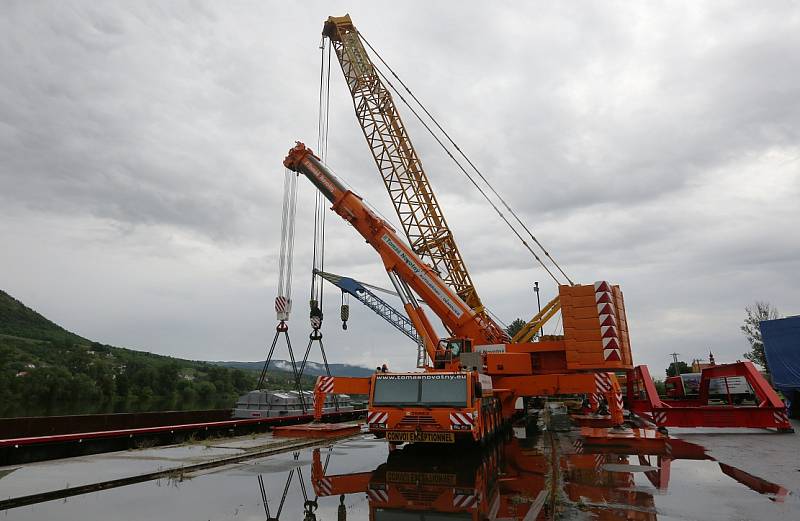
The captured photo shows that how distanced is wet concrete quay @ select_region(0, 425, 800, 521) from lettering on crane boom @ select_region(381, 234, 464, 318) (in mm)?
7215

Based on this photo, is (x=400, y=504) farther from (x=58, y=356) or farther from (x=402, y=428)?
(x=58, y=356)

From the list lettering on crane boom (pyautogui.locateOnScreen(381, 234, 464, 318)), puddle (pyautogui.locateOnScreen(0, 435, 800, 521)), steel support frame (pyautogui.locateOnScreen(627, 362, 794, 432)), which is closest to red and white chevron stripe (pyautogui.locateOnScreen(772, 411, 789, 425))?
steel support frame (pyautogui.locateOnScreen(627, 362, 794, 432))

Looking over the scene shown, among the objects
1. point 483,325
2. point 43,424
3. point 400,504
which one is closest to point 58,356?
point 43,424

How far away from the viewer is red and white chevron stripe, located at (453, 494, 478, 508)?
6.55 meters

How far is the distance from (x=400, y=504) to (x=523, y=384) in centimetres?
1022

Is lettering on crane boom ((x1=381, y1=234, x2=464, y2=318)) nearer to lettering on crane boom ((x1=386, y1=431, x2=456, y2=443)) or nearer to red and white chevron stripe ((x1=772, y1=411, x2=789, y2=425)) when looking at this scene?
lettering on crane boom ((x1=386, y1=431, x2=456, y2=443))

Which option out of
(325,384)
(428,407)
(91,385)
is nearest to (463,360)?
(428,407)

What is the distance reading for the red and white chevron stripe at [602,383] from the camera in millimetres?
14555

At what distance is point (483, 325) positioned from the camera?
18875 mm

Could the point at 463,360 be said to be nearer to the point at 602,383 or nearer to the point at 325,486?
the point at 602,383

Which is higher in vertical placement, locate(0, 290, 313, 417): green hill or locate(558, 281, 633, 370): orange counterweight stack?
locate(558, 281, 633, 370): orange counterweight stack

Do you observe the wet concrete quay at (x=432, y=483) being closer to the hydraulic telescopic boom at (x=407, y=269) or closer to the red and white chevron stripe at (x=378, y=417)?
the red and white chevron stripe at (x=378, y=417)

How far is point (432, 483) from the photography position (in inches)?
317

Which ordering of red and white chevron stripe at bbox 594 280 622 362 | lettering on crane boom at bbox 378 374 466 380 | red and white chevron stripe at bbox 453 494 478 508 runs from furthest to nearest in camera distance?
red and white chevron stripe at bbox 594 280 622 362 < lettering on crane boom at bbox 378 374 466 380 < red and white chevron stripe at bbox 453 494 478 508
